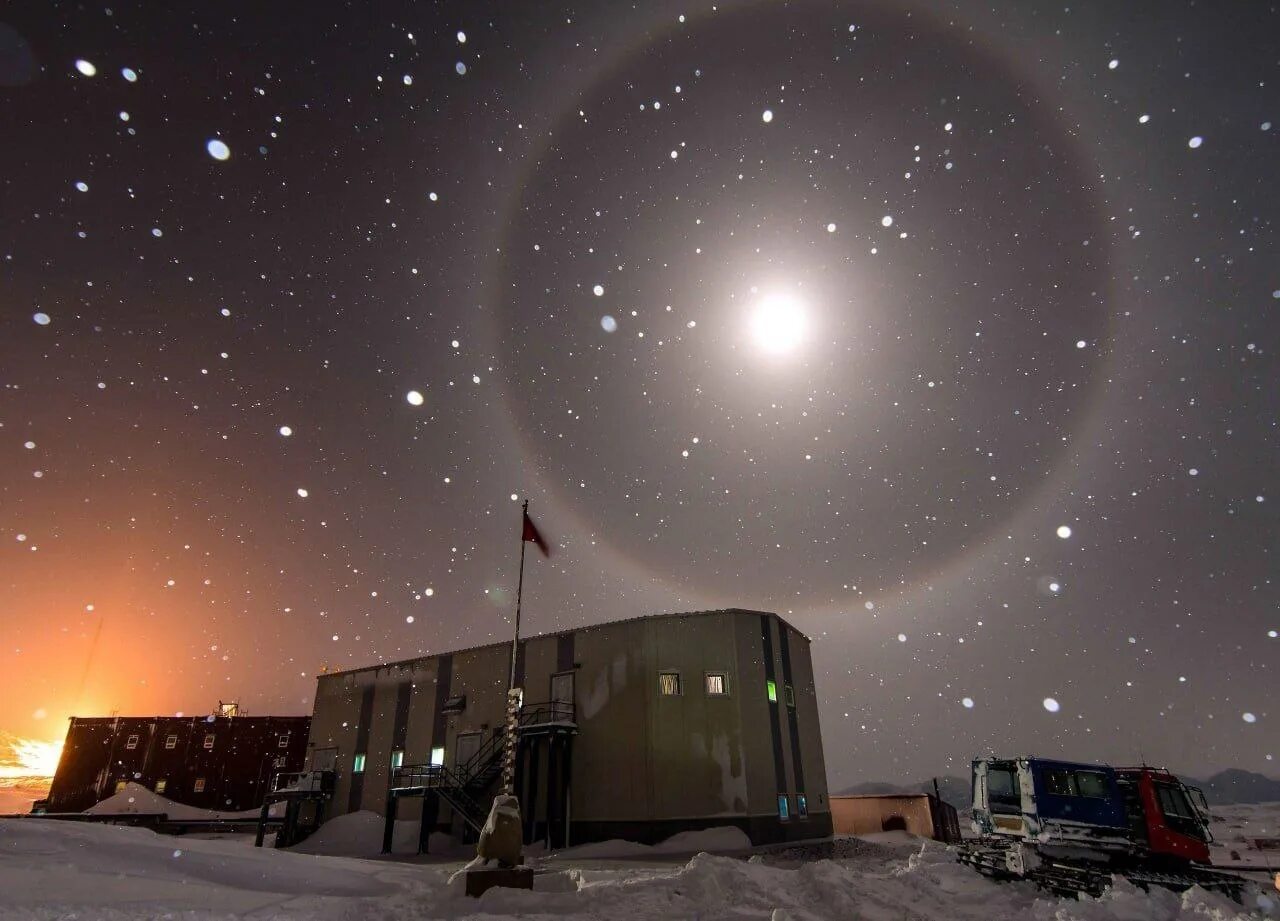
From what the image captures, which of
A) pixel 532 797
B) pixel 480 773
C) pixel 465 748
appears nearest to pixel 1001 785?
pixel 532 797

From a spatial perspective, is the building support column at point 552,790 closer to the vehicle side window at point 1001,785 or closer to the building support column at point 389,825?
the building support column at point 389,825

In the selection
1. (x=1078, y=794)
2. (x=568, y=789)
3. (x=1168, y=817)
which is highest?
(x=1078, y=794)

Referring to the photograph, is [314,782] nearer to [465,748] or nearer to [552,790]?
[465,748]

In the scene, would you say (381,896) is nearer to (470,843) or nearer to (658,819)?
(658,819)

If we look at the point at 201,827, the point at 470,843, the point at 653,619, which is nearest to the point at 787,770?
the point at 653,619

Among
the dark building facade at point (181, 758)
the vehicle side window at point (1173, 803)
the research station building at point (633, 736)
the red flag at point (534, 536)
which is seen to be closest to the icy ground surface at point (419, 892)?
the vehicle side window at point (1173, 803)

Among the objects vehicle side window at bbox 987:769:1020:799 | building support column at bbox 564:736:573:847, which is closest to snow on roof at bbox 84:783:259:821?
building support column at bbox 564:736:573:847
